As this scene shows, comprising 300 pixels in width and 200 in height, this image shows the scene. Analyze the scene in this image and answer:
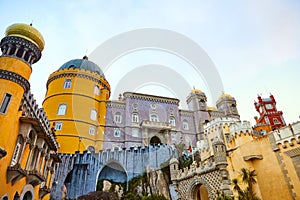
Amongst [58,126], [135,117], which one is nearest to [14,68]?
[58,126]

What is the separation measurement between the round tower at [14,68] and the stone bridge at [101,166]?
13.2 meters

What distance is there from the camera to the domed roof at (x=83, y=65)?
34.0 m

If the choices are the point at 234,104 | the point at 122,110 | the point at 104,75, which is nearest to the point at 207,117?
the point at 234,104

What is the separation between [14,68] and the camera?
12.3 m

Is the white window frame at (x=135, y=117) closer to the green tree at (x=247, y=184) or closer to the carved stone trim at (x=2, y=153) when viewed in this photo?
the green tree at (x=247, y=184)

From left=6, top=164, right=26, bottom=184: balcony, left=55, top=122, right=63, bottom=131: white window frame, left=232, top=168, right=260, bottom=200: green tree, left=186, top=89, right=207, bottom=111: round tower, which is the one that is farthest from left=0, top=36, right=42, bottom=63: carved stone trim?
left=186, top=89, right=207, bottom=111: round tower

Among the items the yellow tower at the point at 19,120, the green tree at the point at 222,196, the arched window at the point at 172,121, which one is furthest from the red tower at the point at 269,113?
the yellow tower at the point at 19,120

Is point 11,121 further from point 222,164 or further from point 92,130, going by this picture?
point 92,130

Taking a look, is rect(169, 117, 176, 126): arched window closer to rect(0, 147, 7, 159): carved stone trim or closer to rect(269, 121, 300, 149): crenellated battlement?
rect(269, 121, 300, 149): crenellated battlement

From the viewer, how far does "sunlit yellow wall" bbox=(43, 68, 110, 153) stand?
2840cm

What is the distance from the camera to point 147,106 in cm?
3712

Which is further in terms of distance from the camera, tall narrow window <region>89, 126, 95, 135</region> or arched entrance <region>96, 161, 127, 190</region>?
tall narrow window <region>89, 126, 95, 135</region>

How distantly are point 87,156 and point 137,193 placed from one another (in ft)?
24.2

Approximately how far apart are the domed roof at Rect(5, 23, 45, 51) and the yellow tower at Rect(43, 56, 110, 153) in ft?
55.7
